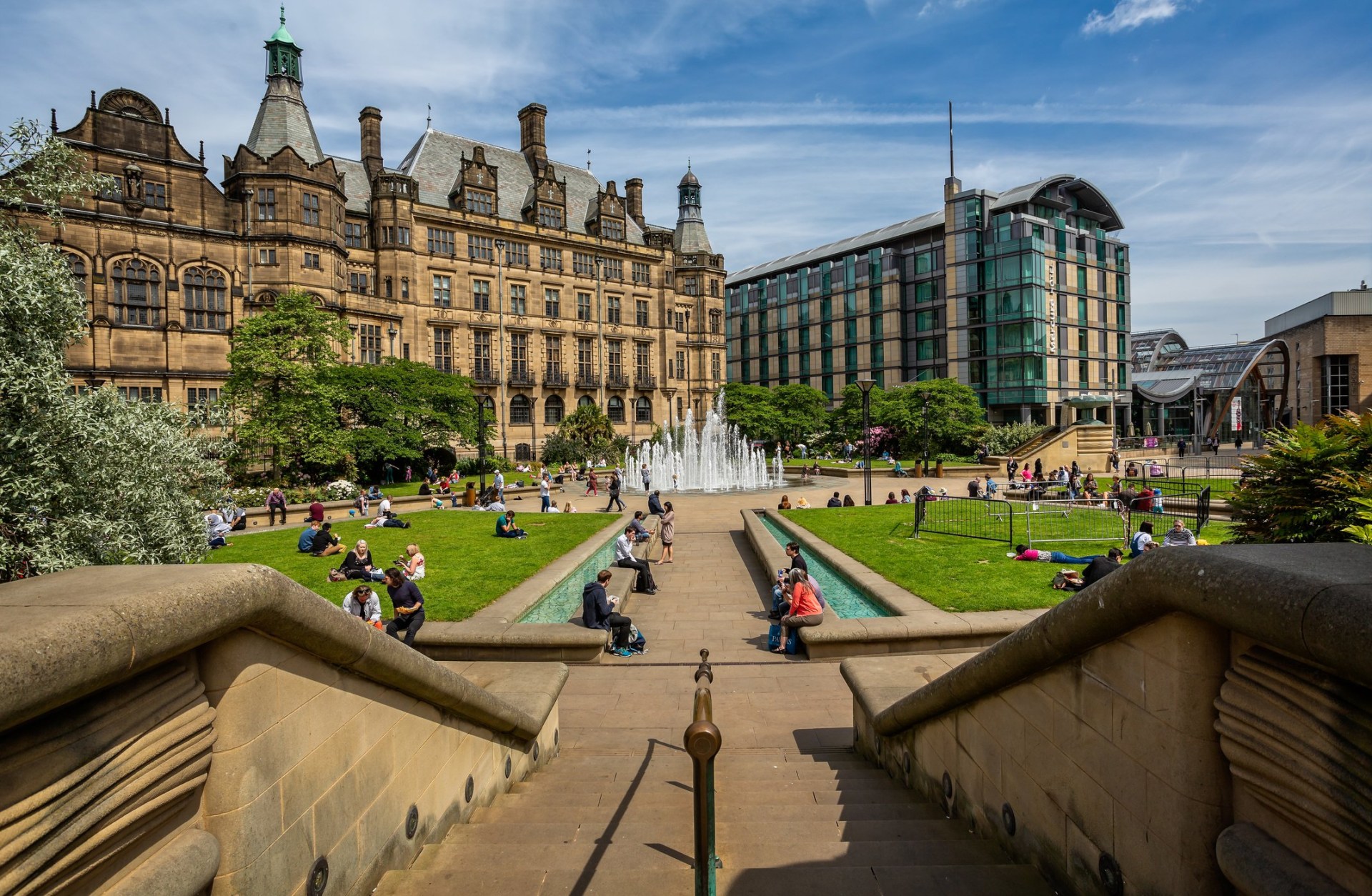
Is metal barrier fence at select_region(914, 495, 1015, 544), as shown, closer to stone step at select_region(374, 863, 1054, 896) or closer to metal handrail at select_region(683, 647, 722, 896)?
stone step at select_region(374, 863, 1054, 896)

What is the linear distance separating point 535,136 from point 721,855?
6745 cm

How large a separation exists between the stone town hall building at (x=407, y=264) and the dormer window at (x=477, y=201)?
4.5 inches

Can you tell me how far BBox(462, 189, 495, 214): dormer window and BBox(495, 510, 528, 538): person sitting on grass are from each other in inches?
1653

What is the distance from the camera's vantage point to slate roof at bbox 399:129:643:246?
2242 inches

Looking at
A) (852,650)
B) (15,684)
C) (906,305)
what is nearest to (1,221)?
(15,684)

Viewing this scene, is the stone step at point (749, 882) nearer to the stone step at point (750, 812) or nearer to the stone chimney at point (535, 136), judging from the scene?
the stone step at point (750, 812)

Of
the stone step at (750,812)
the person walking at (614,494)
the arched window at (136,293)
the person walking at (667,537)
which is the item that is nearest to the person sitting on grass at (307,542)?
the person walking at (667,537)

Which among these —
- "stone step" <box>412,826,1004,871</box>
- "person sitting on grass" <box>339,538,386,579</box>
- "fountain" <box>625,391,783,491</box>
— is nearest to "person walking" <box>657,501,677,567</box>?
"person sitting on grass" <box>339,538,386,579</box>

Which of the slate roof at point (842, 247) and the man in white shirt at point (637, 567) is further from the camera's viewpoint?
the slate roof at point (842, 247)

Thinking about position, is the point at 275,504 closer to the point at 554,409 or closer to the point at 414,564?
the point at 414,564

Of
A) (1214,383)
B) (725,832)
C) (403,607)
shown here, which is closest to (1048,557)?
(403,607)

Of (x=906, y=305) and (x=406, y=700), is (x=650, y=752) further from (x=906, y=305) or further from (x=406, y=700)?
(x=906, y=305)

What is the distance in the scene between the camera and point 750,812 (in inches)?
203

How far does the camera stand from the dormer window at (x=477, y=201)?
56.3 metres
